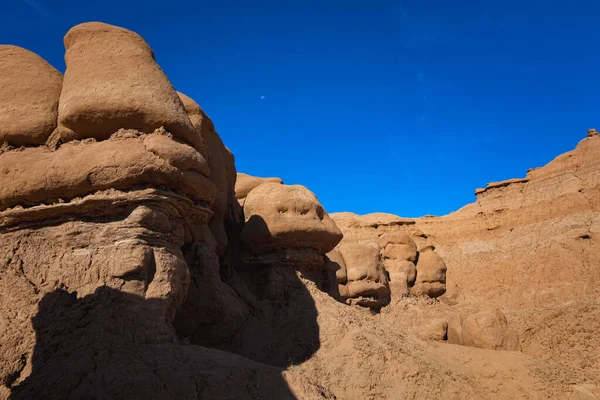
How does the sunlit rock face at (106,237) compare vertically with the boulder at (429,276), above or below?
below

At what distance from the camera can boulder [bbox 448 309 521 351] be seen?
901 centimetres

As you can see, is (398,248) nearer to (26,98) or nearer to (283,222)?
(283,222)

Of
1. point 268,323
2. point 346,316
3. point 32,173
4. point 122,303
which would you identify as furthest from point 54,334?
point 346,316

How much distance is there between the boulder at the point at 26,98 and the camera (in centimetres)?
662

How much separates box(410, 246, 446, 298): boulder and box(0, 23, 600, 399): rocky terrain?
5.19 m

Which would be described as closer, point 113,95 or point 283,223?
point 113,95

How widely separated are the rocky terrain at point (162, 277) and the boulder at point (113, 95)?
0.02 meters

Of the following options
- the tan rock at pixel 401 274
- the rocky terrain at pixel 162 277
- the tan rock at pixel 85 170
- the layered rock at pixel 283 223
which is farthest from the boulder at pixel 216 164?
the tan rock at pixel 401 274

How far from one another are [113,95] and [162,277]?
243cm

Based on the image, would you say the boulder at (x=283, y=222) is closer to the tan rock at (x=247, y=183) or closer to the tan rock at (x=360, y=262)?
the tan rock at (x=247, y=183)

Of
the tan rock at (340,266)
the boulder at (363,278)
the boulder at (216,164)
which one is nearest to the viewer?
the boulder at (216,164)

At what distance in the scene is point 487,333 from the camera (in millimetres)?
9062

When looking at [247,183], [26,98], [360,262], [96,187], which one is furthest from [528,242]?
[26,98]

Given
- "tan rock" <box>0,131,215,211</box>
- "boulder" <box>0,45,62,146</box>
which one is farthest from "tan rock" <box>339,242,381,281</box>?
"boulder" <box>0,45,62,146</box>
